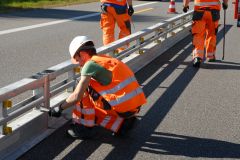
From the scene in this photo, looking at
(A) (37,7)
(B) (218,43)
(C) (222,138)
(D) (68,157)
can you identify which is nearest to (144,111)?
(C) (222,138)

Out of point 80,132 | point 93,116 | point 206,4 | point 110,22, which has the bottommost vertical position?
point 80,132

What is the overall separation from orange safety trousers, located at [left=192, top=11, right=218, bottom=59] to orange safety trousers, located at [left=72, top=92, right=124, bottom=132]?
4499 millimetres

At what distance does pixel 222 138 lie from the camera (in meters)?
5.72

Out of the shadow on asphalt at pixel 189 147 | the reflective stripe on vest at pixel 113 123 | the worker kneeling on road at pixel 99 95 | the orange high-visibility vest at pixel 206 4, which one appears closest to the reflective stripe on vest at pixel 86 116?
the worker kneeling on road at pixel 99 95

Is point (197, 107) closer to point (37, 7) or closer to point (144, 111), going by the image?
point (144, 111)

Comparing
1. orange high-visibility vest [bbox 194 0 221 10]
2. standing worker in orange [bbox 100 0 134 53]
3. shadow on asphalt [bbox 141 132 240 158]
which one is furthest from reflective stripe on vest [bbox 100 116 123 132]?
orange high-visibility vest [bbox 194 0 221 10]

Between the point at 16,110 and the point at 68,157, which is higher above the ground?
the point at 16,110

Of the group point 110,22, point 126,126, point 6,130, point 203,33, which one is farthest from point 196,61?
point 6,130

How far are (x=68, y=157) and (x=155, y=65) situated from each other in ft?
16.7

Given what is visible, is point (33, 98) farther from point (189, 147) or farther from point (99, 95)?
point (189, 147)

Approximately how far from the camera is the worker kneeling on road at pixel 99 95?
5301 mm

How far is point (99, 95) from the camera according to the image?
5434 millimetres

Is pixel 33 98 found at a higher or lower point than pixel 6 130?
higher

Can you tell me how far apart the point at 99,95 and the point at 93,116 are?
244 mm
